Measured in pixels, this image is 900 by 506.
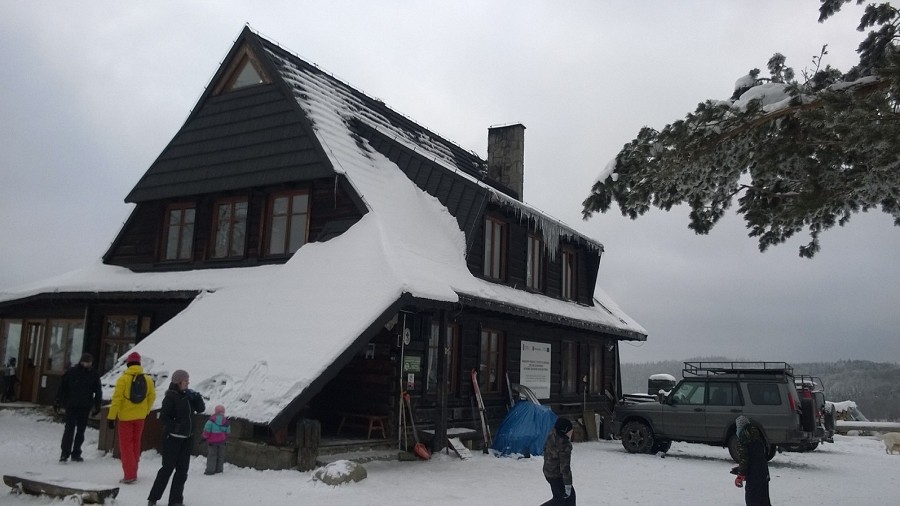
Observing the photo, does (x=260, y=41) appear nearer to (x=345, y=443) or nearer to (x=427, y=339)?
(x=427, y=339)

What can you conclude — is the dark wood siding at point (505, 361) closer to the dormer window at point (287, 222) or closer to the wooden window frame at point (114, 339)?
the dormer window at point (287, 222)

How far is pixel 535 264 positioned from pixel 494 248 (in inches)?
94.5

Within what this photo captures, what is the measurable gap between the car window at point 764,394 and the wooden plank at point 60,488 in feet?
42.8

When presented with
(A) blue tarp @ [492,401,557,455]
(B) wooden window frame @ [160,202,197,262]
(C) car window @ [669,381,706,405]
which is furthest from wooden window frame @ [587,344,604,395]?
(B) wooden window frame @ [160,202,197,262]

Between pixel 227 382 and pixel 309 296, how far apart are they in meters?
2.13

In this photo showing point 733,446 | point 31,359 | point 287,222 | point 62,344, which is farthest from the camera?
point 31,359

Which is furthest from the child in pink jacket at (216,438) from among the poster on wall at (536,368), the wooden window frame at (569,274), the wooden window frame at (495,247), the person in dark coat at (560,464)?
the wooden window frame at (569,274)

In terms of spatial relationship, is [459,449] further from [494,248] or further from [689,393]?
[689,393]

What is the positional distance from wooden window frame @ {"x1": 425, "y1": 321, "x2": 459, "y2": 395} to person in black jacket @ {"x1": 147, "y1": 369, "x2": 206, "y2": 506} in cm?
677

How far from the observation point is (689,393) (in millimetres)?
16469

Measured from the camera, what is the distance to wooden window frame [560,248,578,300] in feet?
68.6

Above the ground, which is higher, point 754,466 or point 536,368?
point 536,368

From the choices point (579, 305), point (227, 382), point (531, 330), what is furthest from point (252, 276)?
point (579, 305)

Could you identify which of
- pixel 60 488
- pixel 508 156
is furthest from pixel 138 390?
pixel 508 156
